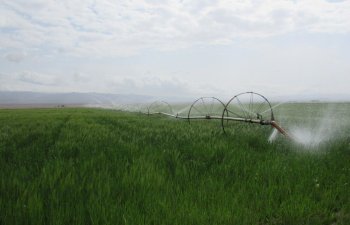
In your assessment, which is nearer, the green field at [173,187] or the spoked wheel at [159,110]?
the green field at [173,187]

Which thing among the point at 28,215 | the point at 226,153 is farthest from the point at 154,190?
the point at 226,153

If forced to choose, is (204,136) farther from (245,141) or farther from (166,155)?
(166,155)

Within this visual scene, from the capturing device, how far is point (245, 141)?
8547mm

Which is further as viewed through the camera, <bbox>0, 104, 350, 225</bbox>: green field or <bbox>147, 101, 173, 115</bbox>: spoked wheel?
<bbox>147, 101, 173, 115</bbox>: spoked wheel

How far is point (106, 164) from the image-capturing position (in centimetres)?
539

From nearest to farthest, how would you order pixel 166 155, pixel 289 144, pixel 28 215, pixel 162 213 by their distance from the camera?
1. pixel 28 215
2. pixel 162 213
3. pixel 166 155
4. pixel 289 144

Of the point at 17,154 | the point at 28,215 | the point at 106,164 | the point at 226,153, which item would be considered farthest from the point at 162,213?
the point at 17,154

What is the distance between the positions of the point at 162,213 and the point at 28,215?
1279mm

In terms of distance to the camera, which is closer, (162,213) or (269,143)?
(162,213)

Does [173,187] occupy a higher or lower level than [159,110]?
lower

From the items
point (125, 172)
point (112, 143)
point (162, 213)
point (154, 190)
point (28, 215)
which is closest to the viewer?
point (28, 215)

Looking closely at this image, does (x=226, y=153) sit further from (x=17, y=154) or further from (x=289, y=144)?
(x=17, y=154)

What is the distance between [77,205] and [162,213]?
33.9 inches

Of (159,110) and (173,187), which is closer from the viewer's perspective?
(173,187)
